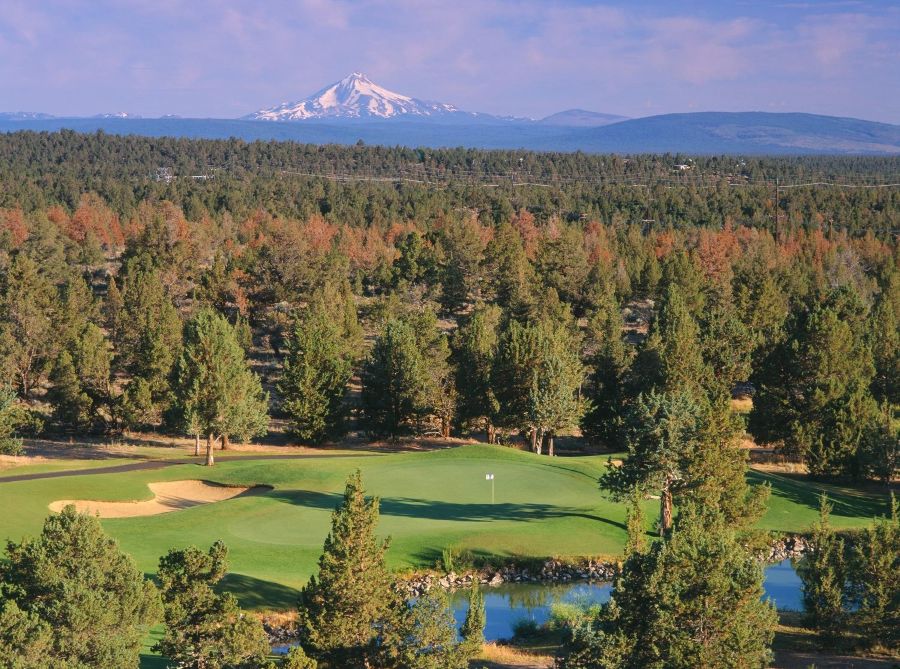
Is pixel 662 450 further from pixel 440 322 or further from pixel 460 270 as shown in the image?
pixel 440 322

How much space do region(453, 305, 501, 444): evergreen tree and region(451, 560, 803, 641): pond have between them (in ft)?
89.8

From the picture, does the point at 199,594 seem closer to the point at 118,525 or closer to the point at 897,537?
the point at 118,525

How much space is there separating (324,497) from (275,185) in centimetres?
12829

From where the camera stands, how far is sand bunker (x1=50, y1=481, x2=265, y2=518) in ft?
153

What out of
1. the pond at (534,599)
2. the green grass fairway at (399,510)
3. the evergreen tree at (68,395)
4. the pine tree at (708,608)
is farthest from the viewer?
the evergreen tree at (68,395)

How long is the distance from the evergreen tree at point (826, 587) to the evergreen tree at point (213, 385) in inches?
1354

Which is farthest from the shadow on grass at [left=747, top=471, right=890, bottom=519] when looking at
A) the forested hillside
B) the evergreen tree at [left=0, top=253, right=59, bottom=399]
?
the evergreen tree at [left=0, top=253, right=59, bottom=399]

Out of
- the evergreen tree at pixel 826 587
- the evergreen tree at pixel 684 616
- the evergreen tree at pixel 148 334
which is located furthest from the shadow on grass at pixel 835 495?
the evergreen tree at pixel 148 334

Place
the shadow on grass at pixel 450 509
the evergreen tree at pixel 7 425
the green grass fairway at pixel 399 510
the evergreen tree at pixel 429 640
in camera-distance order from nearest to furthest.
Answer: the evergreen tree at pixel 429 640, the green grass fairway at pixel 399 510, the shadow on grass at pixel 450 509, the evergreen tree at pixel 7 425

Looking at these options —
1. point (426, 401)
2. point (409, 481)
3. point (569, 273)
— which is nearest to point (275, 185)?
point (569, 273)

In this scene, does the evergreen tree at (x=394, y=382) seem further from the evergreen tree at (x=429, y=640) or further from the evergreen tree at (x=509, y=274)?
the evergreen tree at (x=429, y=640)

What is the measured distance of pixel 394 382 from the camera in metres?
69.6

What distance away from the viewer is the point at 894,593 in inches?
1238

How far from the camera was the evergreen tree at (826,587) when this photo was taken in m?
32.6
